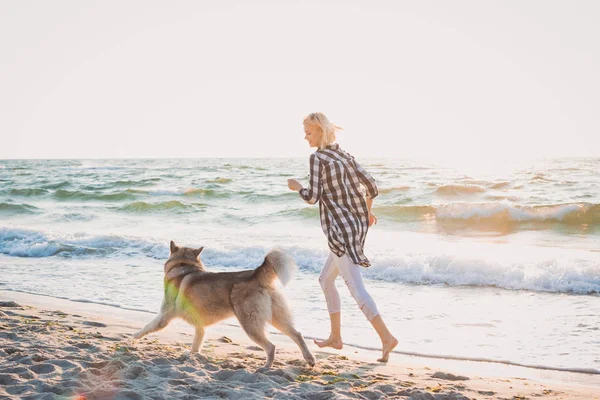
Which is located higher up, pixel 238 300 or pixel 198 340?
pixel 238 300

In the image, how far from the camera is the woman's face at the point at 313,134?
15.0 ft

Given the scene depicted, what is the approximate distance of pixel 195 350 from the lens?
16.3 ft

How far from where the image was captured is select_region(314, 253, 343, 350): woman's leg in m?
5.04

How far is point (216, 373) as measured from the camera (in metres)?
4.21

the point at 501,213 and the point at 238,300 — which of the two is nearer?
the point at 238,300

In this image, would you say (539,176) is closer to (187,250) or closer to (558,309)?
(558,309)

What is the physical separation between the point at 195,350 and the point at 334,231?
1654mm

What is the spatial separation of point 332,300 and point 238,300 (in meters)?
1.02

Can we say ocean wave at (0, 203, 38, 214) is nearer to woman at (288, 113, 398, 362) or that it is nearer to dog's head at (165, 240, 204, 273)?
dog's head at (165, 240, 204, 273)

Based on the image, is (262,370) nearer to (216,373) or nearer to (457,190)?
(216,373)

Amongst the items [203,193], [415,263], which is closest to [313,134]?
[415,263]

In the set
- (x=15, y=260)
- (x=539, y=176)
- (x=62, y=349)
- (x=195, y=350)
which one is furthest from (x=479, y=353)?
(x=539, y=176)

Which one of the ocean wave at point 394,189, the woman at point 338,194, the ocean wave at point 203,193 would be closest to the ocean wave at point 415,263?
the woman at point 338,194

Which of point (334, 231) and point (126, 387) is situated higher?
point (334, 231)
